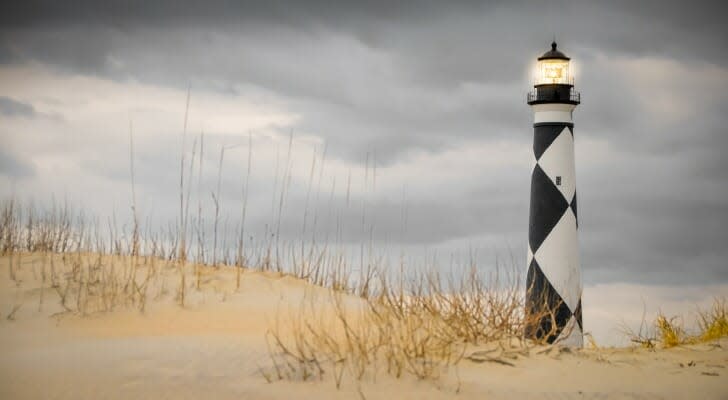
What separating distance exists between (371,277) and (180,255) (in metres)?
2.41

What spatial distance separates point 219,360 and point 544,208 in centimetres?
502

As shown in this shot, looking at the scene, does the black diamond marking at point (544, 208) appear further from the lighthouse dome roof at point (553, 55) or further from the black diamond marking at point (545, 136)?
the lighthouse dome roof at point (553, 55)

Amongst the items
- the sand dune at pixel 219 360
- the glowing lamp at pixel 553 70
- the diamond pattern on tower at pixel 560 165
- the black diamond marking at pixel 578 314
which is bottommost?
the sand dune at pixel 219 360

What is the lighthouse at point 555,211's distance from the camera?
8586 mm

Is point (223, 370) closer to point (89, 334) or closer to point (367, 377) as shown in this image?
point (367, 377)

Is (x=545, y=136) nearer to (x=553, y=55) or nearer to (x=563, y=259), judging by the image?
(x=553, y=55)

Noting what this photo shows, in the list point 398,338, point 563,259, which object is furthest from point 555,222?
point 398,338

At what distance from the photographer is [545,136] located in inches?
346

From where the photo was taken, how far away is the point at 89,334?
6.11m

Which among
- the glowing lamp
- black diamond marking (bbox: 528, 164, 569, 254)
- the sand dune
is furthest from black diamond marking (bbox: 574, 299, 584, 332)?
the glowing lamp

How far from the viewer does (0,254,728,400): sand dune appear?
4277 millimetres

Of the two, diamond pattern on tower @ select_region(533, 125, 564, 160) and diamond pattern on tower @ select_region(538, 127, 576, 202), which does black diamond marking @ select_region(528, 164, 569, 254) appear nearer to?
diamond pattern on tower @ select_region(538, 127, 576, 202)

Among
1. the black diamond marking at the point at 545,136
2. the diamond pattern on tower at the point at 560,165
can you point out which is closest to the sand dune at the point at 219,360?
the diamond pattern on tower at the point at 560,165

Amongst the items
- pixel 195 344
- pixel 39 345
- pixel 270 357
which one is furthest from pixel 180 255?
pixel 270 357
